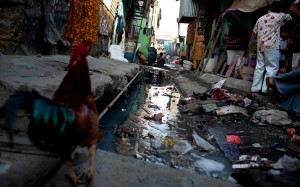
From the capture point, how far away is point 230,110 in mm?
5625

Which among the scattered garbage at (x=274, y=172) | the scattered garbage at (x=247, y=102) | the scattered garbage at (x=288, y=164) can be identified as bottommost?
the scattered garbage at (x=274, y=172)

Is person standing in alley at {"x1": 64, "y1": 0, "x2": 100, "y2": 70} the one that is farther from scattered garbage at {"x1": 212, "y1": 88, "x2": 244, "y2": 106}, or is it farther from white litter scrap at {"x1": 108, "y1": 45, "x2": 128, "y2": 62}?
white litter scrap at {"x1": 108, "y1": 45, "x2": 128, "y2": 62}

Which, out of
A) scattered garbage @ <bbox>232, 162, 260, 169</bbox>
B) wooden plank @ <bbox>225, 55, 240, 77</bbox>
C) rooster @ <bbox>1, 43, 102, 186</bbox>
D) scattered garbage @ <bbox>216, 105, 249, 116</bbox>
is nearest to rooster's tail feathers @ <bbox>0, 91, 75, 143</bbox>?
rooster @ <bbox>1, 43, 102, 186</bbox>

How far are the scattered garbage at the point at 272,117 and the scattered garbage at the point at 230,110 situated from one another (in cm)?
37

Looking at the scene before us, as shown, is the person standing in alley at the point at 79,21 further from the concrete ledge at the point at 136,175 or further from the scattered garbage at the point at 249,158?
the scattered garbage at the point at 249,158

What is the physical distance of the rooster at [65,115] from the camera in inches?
54.8

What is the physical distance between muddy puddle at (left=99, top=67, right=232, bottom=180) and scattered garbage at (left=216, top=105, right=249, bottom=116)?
82cm

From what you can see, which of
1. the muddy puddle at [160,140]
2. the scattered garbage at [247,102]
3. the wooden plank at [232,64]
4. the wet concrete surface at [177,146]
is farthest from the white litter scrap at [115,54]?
the scattered garbage at [247,102]

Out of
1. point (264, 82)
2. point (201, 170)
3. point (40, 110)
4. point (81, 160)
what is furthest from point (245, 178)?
point (264, 82)

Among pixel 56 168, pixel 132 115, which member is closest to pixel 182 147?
pixel 132 115

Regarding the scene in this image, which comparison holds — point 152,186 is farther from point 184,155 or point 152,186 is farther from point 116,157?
point 184,155

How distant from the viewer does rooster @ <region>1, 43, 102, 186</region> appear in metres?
1.39

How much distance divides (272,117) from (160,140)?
2585 mm

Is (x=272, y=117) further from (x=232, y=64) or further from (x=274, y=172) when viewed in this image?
(x=232, y=64)
